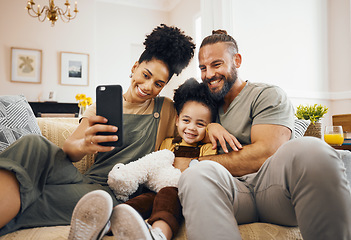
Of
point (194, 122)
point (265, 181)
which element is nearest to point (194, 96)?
point (194, 122)

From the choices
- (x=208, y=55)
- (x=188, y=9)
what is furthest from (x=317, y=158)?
(x=188, y=9)

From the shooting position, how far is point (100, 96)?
1071 millimetres

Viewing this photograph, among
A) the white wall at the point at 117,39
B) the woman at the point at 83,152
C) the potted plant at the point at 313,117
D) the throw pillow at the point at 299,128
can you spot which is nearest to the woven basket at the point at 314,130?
the potted plant at the point at 313,117

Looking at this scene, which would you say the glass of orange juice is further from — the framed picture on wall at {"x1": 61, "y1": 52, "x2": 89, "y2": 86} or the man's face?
the framed picture on wall at {"x1": 61, "y1": 52, "x2": 89, "y2": 86}

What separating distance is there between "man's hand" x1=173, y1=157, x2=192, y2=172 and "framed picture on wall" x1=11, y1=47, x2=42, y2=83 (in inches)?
189

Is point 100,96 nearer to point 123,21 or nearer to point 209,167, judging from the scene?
point 209,167

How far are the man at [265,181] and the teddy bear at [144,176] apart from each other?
0.12 m

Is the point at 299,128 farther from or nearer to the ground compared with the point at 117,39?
nearer to the ground

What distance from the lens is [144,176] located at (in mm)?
1206

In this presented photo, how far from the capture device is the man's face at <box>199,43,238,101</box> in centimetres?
143

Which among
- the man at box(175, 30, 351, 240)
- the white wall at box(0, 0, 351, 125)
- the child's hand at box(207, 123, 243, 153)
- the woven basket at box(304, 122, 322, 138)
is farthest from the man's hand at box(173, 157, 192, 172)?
Answer: the white wall at box(0, 0, 351, 125)

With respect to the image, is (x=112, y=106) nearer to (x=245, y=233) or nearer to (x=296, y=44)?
(x=245, y=233)

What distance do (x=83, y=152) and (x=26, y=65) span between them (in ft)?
15.9

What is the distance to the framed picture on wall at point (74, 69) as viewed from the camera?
5406 mm
